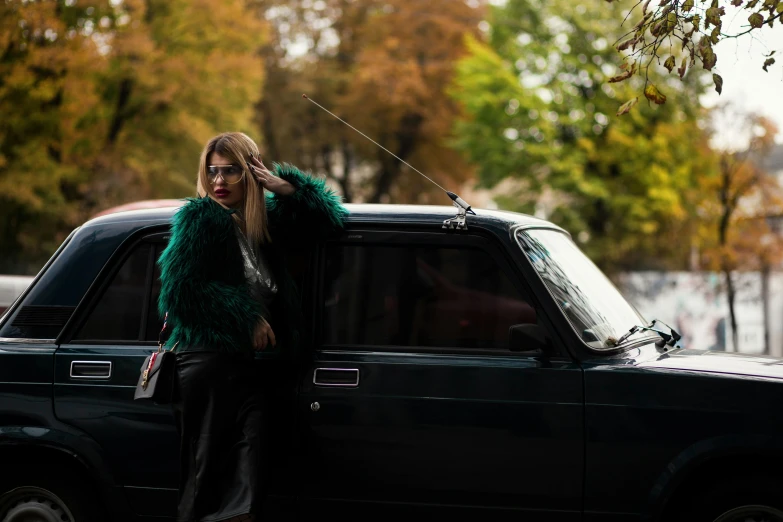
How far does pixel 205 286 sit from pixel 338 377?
75cm

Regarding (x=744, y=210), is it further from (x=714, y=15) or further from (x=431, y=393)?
(x=431, y=393)

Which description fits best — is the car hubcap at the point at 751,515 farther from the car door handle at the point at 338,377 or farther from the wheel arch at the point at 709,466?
the car door handle at the point at 338,377

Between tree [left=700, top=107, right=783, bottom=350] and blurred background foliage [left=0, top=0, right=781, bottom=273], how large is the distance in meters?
0.07

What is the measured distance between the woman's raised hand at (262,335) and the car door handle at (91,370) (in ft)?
2.81

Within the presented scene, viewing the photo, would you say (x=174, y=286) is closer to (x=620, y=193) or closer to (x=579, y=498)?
(x=579, y=498)

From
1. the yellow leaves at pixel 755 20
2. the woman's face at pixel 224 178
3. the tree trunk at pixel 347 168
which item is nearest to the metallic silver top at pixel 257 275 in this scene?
the woman's face at pixel 224 178

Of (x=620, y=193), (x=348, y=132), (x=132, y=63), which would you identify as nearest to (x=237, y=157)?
(x=132, y=63)

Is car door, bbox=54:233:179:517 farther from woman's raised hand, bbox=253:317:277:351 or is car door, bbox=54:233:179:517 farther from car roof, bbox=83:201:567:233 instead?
woman's raised hand, bbox=253:317:277:351

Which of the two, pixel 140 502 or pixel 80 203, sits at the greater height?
pixel 80 203

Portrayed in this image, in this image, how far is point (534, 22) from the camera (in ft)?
119

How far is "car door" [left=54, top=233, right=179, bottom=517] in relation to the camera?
473 centimetres

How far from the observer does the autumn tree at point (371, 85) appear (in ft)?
131

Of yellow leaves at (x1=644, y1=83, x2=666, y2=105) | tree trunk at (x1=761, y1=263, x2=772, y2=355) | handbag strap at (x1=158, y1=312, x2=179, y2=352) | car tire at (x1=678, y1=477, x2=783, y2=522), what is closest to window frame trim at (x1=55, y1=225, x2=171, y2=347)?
handbag strap at (x1=158, y1=312, x2=179, y2=352)

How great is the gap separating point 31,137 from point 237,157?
942 inches
